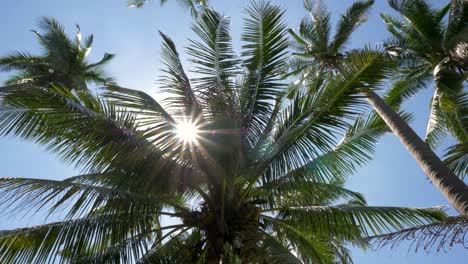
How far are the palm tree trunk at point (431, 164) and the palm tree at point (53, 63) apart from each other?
12191 mm

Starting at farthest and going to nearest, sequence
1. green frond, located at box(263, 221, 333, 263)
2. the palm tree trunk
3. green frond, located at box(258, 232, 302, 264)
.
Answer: green frond, located at box(263, 221, 333, 263)
green frond, located at box(258, 232, 302, 264)
the palm tree trunk

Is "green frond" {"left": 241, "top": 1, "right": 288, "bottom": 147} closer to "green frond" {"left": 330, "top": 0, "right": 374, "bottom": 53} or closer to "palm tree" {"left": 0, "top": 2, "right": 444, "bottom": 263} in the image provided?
"palm tree" {"left": 0, "top": 2, "right": 444, "bottom": 263}

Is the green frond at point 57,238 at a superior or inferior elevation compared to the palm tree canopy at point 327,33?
inferior

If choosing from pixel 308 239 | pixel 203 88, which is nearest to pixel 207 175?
pixel 203 88

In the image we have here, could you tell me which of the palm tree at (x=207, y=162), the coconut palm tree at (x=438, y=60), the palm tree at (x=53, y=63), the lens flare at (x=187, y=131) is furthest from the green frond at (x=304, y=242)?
the palm tree at (x=53, y=63)

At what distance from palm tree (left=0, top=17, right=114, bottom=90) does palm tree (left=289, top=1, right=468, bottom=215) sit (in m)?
8.88

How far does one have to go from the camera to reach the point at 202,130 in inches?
283

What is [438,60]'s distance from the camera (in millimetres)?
11570

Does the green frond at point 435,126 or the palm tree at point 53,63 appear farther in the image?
the palm tree at point 53,63

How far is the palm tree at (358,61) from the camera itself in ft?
18.2

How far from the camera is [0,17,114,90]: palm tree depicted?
16406 mm

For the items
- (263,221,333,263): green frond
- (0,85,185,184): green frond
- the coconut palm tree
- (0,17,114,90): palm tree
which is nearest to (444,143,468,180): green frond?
the coconut palm tree

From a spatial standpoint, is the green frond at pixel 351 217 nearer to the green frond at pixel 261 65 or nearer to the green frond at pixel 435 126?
the green frond at pixel 261 65

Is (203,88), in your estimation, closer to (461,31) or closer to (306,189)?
(306,189)
